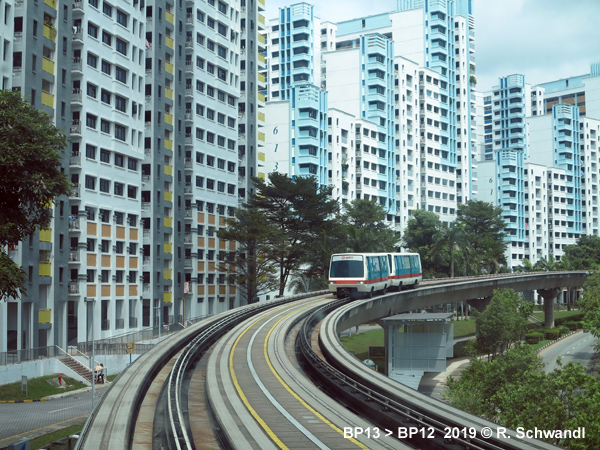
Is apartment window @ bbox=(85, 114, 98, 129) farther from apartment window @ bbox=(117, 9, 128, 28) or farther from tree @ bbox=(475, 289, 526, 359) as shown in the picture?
tree @ bbox=(475, 289, 526, 359)

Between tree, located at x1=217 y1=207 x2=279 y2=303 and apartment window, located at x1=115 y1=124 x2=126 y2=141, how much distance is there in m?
15.3

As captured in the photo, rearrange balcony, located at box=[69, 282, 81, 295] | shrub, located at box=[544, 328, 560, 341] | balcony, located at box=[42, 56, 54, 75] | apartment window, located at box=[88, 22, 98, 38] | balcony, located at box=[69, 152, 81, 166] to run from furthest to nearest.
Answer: shrub, located at box=[544, 328, 560, 341], apartment window, located at box=[88, 22, 98, 38], balcony, located at box=[69, 152, 81, 166], balcony, located at box=[69, 282, 81, 295], balcony, located at box=[42, 56, 54, 75]

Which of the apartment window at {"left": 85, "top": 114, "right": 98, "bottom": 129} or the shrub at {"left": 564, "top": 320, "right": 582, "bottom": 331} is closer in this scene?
the apartment window at {"left": 85, "top": 114, "right": 98, "bottom": 129}

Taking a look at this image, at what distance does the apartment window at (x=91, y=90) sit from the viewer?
248 ft

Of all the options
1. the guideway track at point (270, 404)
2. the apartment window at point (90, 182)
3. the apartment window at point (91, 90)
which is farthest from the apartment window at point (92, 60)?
the guideway track at point (270, 404)

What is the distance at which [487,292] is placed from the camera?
101312 mm

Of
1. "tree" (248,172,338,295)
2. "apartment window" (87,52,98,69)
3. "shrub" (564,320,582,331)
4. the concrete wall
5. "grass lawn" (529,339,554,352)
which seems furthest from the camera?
"shrub" (564,320,582,331)

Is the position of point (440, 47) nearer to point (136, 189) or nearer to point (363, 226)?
point (363, 226)

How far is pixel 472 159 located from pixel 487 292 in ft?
284

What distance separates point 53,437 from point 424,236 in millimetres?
99194

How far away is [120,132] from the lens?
266ft

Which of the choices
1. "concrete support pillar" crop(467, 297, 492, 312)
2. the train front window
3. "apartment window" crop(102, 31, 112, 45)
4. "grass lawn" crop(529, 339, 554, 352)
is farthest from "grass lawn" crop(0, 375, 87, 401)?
"concrete support pillar" crop(467, 297, 492, 312)

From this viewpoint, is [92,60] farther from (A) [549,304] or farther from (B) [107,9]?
(A) [549,304]

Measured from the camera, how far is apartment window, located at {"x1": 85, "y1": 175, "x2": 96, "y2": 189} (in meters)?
75.1
